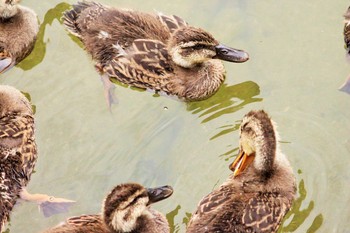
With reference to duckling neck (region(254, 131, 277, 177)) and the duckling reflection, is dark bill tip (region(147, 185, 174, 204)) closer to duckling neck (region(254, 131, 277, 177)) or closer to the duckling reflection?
duckling neck (region(254, 131, 277, 177))

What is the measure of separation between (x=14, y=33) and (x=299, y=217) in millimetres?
2591

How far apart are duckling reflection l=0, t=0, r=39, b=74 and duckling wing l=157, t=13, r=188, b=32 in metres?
1.07

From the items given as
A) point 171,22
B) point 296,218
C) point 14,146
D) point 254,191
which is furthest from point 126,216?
point 171,22

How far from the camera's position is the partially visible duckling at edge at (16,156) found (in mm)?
4852

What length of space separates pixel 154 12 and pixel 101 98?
34.3 inches

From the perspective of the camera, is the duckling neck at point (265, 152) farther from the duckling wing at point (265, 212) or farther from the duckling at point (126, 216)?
the duckling at point (126, 216)

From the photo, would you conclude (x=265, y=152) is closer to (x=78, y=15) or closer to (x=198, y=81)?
(x=198, y=81)

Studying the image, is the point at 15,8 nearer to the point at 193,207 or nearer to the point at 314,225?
the point at 193,207

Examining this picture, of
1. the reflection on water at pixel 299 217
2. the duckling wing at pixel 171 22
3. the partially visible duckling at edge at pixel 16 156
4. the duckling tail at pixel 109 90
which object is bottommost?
the partially visible duckling at edge at pixel 16 156

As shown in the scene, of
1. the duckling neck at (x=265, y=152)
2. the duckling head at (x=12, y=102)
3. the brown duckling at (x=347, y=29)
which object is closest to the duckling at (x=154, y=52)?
the duckling head at (x=12, y=102)

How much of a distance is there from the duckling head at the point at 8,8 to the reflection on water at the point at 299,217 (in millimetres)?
2577

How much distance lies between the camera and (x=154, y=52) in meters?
5.28

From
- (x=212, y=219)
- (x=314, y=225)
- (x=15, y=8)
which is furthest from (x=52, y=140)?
(x=314, y=225)

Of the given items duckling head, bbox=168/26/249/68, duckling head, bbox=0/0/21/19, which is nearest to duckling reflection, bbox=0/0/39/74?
duckling head, bbox=0/0/21/19
